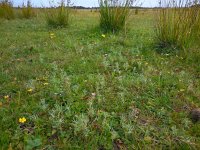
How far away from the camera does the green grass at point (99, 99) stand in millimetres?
2490

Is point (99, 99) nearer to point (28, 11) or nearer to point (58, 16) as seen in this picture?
point (58, 16)

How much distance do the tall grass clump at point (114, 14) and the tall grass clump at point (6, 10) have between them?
5.57m

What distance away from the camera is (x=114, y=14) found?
641 cm

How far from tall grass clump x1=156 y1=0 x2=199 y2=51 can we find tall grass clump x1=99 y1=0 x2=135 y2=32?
1534 millimetres

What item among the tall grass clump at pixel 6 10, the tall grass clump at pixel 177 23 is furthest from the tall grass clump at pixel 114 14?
the tall grass clump at pixel 6 10

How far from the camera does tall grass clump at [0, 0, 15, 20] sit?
35.1ft

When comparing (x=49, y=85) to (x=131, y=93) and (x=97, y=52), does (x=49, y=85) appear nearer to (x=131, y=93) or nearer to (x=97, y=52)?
(x=131, y=93)

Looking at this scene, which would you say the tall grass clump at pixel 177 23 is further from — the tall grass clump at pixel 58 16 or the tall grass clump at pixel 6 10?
the tall grass clump at pixel 6 10

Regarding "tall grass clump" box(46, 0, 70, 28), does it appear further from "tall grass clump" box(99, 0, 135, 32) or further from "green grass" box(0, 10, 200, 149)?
"green grass" box(0, 10, 200, 149)

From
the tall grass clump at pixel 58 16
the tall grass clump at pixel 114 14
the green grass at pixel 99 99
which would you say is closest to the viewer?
the green grass at pixel 99 99

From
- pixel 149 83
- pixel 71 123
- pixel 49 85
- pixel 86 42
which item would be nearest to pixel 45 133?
pixel 71 123

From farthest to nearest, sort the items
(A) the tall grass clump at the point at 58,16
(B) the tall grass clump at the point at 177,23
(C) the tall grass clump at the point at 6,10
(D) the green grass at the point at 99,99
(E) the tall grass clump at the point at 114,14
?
(C) the tall grass clump at the point at 6,10 < (A) the tall grass clump at the point at 58,16 < (E) the tall grass clump at the point at 114,14 < (B) the tall grass clump at the point at 177,23 < (D) the green grass at the point at 99,99

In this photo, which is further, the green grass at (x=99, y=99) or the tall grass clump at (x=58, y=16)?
the tall grass clump at (x=58, y=16)

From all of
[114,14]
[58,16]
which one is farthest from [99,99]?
[58,16]
